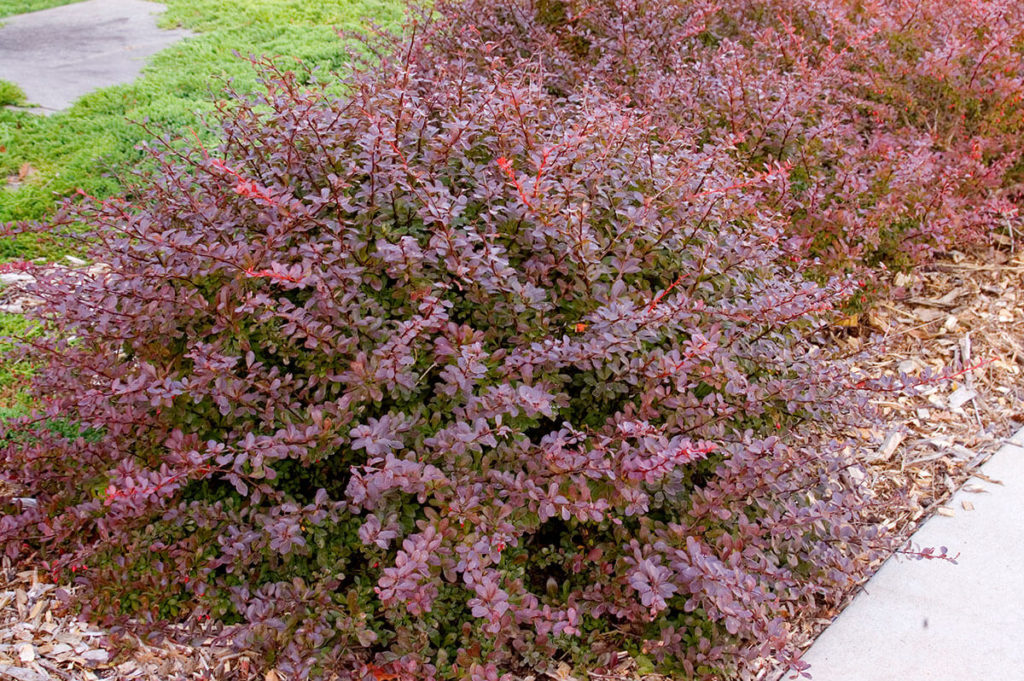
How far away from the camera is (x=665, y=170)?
2830 millimetres

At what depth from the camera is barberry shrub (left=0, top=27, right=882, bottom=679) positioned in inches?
83.4

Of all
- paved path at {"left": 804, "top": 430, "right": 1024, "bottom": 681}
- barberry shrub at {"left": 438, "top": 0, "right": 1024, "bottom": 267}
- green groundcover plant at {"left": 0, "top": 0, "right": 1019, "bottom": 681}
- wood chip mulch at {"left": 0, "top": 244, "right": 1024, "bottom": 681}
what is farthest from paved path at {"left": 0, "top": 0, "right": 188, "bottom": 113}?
paved path at {"left": 804, "top": 430, "right": 1024, "bottom": 681}

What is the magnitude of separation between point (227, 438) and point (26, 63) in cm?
652

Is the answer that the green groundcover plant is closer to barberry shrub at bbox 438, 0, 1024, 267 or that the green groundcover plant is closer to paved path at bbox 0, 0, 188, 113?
barberry shrub at bbox 438, 0, 1024, 267

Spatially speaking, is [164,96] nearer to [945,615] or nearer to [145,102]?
[145,102]

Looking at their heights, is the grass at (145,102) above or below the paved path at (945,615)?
above

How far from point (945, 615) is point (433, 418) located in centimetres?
174

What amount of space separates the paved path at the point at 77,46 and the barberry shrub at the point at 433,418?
4.69 metres

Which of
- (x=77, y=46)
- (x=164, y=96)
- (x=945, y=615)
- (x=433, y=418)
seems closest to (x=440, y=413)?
(x=433, y=418)

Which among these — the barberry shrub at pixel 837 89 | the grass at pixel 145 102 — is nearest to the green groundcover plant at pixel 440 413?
the grass at pixel 145 102

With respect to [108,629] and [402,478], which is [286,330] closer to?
[402,478]

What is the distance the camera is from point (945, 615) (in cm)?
246

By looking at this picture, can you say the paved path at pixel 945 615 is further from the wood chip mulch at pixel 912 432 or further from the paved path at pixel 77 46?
the paved path at pixel 77 46

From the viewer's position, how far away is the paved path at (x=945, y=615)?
7.55 ft
